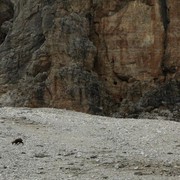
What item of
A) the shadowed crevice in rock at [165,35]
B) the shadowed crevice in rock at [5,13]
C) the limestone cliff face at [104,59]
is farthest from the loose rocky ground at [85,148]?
the shadowed crevice in rock at [5,13]

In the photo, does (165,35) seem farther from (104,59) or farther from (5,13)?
(5,13)

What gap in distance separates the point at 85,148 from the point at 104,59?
17504mm

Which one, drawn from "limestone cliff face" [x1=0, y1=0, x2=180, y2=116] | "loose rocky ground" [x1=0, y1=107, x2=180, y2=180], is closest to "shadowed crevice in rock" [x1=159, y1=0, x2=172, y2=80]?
"limestone cliff face" [x1=0, y1=0, x2=180, y2=116]

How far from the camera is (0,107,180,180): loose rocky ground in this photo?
12.4 metres

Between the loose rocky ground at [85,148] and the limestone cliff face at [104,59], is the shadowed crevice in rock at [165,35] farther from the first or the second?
the loose rocky ground at [85,148]

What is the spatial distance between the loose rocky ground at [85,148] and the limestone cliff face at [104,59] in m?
8.14

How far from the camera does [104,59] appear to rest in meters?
32.7

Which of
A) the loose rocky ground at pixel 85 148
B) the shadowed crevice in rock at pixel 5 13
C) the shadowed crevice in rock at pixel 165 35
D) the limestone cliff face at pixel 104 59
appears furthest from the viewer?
the shadowed crevice in rock at pixel 5 13

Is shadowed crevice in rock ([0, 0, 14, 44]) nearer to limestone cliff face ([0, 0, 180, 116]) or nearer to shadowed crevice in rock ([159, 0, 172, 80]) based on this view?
limestone cliff face ([0, 0, 180, 116])

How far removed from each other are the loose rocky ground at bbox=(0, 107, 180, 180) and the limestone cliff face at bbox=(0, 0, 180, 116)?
26.7ft

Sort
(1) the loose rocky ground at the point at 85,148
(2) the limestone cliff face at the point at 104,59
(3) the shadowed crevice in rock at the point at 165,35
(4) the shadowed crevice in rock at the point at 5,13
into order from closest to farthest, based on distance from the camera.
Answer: (1) the loose rocky ground at the point at 85,148
(2) the limestone cliff face at the point at 104,59
(3) the shadowed crevice in rock at the point at 165,35
(4) the shadowed crevice in rock at the point at 5,13

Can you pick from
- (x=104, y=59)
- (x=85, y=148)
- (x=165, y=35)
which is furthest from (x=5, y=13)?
(x=85, y=148)

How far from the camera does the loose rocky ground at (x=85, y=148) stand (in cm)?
1239

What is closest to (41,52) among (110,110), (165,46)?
(110,110)
